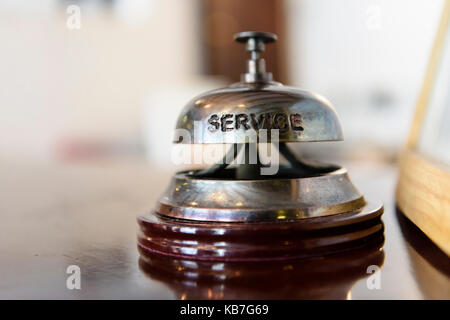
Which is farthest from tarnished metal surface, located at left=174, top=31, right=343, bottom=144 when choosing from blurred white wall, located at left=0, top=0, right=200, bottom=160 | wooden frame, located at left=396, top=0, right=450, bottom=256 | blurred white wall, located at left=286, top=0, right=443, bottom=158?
blurred white wall, located at left=0, top=0, right=200, bottom=160

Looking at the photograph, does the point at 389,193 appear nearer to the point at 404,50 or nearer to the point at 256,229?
the point at 256,229

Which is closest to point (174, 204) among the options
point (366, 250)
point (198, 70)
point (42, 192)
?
point (366, 250)

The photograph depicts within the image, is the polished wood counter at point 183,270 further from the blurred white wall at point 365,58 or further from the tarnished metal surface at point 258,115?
the blurred white wall at point 365,58

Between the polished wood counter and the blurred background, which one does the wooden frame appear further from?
the blurred background

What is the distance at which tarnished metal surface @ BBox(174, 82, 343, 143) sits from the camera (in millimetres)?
465

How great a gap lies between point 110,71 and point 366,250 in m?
4.09

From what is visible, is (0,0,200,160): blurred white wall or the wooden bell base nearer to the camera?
the wooden bell base

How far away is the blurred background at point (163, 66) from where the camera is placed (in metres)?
3.69

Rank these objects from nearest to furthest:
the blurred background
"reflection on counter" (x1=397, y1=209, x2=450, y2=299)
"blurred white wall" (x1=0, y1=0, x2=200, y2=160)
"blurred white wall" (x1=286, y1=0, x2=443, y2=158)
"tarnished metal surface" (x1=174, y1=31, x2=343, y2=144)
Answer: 1. "reflection on counter" (x1=397, y1=209, x2=450, y2=299)
2. "tarnished metal surface" (x1=174, y1=31, x2=343, y2=144)
3. "blurred white wall" (x1=286, y1=0, x2=443, y2=158)
4. the blurred background
5. "blurred white wall" (x1=0, y1=0, x2=200, y2=160)

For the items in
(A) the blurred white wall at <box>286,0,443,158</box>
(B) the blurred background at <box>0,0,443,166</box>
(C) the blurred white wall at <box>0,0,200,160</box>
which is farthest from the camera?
(C) the blurred white wall at <box>0,0,200,160</box>

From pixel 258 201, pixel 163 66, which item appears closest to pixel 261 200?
pixel 258 201

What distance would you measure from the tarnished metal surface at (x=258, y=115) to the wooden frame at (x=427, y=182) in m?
0.11

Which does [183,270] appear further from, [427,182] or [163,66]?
[163,66]

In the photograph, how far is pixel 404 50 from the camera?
3.51m
